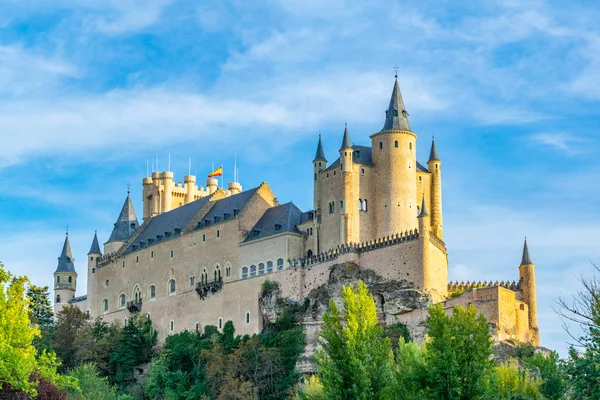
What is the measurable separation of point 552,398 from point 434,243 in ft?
102

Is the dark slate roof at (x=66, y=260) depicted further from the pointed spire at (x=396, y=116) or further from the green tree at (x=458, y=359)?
the green tree at (x=458, y=359)

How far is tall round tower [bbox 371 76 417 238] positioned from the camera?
9025 centimetres

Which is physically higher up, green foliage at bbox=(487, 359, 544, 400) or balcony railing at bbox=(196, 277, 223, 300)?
balcony railing at bbox=(196, 277, 223, 300)

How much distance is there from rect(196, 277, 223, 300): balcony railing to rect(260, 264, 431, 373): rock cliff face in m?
6.57

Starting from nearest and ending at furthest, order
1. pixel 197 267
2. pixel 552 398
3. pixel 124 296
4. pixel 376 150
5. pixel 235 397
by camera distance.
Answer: pixel 552 398
pixel 235 397
pixel 376 150
pixel 197 267
pixel 124 296

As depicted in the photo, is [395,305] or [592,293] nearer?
[592,293]

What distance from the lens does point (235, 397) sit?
283 ft

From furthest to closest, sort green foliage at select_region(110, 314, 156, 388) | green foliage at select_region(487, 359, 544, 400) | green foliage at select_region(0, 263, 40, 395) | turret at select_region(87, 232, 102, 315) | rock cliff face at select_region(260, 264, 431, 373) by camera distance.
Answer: turret at select_region(87, 232, 102, 315) → green foliage at select_region(110, 314, 156, 388) → rock cliff face at select_region(260, 264, 431, 373) → green foliage at select_region(487, 359, 544, 400) → green foliage at select_region(0, 263, 40, 395)

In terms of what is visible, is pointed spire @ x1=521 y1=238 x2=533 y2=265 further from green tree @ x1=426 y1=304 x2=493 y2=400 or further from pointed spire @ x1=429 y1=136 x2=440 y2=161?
green tree @ x1=426 y1=304 x2=493 y2=400

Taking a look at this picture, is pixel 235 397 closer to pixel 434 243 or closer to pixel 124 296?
pixel 434 243

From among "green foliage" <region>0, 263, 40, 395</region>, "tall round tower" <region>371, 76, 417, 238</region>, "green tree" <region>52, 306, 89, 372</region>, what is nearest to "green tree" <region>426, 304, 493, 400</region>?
"green foliage" <region>0, 263, 40, 395</region>

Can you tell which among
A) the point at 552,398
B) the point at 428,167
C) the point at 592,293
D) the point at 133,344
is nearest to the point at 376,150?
the point at 428,167

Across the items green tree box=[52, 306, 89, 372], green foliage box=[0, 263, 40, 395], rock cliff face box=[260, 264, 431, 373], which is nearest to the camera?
green foliage box=[0, 263, 40, 395]

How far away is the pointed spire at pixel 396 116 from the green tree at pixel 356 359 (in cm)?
3464
